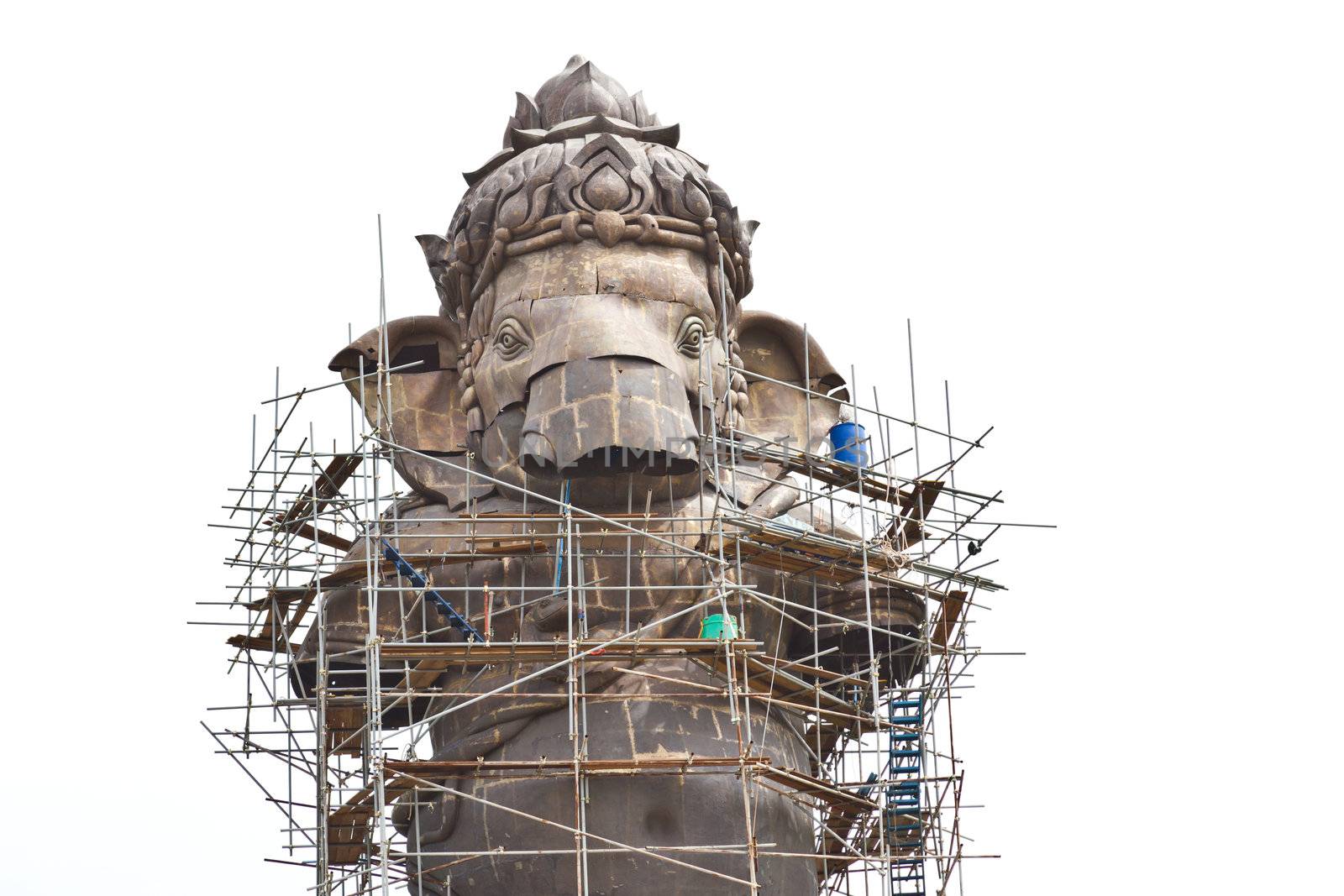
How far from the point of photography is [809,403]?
29391mm

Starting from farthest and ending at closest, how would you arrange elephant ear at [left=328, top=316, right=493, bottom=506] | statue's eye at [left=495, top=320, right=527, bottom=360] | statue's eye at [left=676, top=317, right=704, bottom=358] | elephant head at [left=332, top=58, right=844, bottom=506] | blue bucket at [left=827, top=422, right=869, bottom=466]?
blue bucket at [left=827, top=422, right=869, bottom=466], elephant ear at [left=328, top=316, right=493, bottom=506], statue's eye at [left=676, top=317, right=704, bottom=358], statue's eye at [left=495, top=320, right=527, bottom=360], elephant head at [left=332, top=58, right=844, bottom=506]

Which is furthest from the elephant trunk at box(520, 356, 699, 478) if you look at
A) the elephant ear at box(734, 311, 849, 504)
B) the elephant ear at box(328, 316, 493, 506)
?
the elephant ear at box(734, 311, 849, 504)

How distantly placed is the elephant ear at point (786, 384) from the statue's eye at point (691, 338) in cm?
130

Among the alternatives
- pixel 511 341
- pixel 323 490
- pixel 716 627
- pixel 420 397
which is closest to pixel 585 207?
pixel 511 341

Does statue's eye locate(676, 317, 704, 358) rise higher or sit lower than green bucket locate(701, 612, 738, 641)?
higher

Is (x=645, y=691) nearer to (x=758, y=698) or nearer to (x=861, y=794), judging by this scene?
(x=758, y=698)

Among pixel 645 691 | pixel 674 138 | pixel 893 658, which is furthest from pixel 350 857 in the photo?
pixel 674 138

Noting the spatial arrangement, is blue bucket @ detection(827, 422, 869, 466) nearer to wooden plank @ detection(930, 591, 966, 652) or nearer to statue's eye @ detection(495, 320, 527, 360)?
wooden plank @ detection(930, 591, 966, 652)

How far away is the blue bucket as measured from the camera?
93.9 feet

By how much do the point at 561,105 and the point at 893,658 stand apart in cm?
708

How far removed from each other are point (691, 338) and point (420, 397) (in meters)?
3.06

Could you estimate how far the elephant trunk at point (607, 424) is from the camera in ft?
85.3

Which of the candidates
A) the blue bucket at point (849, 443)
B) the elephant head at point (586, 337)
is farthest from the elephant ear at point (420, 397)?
the blue bucket at point (849, 443)

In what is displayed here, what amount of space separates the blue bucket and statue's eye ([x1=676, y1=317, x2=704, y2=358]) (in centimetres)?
201
